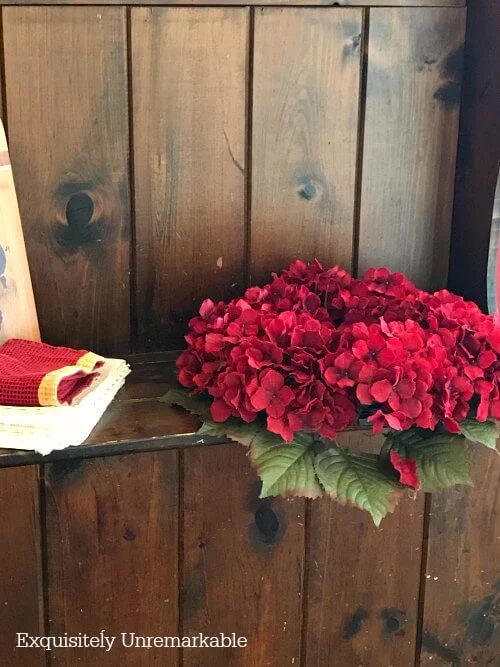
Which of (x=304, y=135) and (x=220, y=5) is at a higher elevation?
(x=220, y=5)

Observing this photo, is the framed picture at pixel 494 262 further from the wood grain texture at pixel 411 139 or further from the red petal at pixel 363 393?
the red petal at pixel 363 393

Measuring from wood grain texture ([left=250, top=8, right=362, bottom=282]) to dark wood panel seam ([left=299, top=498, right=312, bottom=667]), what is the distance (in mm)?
366

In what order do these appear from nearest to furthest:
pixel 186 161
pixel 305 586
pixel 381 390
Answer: pixel 381 390 → pixel 305 586 → pixel 186 161

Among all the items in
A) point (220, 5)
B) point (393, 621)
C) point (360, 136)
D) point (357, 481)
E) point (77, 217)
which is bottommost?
point (393, 621)

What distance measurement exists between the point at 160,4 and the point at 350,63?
274 mm

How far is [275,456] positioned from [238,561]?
17cm

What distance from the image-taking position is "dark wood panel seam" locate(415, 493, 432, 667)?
109 cm

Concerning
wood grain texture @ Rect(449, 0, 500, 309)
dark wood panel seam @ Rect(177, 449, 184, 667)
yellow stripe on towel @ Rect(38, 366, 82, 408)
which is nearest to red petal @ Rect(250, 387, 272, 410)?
dark wood panel seam @ Rect(177, 449, 184, 667)

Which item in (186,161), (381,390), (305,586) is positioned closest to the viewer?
(381,390)

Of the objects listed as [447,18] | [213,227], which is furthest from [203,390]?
[447,18]

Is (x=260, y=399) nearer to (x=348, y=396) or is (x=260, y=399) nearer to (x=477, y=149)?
(x=348, y=396)

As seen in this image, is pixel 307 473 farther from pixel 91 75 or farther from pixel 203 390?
pixel 91 75

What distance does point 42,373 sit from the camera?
0.97 meters

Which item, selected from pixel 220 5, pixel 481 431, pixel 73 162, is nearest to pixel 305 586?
pixel 481 431
